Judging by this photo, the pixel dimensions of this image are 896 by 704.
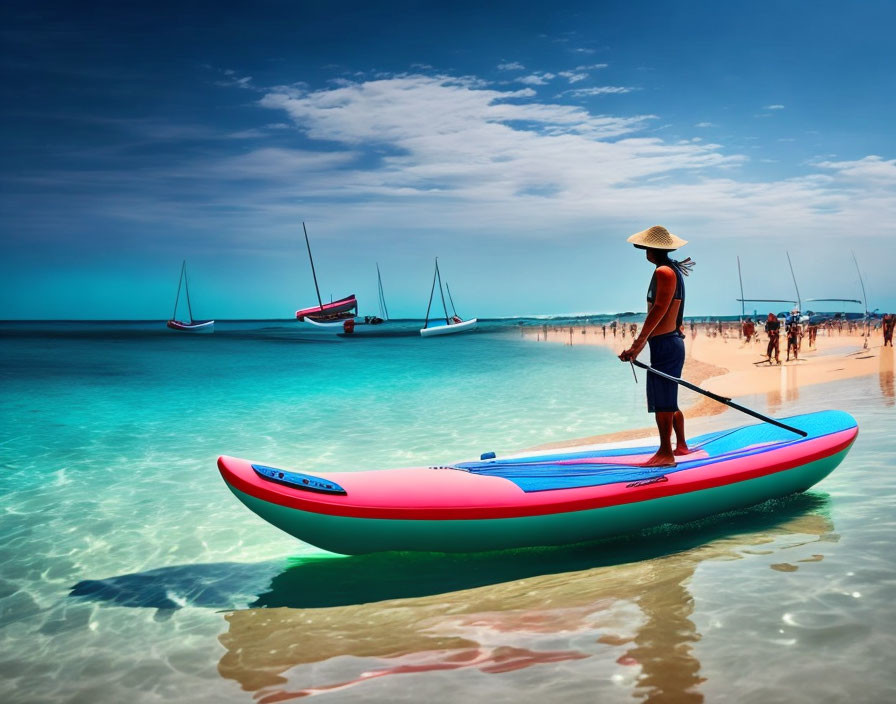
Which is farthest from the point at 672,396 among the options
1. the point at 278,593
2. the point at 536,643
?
the point at 278,593

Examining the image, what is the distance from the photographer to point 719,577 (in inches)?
182

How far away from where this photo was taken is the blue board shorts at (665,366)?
218 inches

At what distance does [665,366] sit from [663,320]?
1.29ft

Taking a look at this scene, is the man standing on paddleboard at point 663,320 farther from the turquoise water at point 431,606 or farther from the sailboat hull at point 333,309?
the sailboat hull at point 333,309

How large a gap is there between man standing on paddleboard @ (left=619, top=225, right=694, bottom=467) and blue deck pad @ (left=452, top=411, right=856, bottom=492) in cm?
49

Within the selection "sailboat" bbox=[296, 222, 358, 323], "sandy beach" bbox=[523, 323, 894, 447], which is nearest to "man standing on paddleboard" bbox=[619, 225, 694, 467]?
"sandy beach" bbox=[523, 323, 894, 447]

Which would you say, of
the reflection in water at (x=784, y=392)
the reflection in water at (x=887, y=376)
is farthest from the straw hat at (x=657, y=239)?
the reflection in water at (x=887, y=376)

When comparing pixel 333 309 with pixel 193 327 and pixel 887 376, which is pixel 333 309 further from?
pixel 887 376

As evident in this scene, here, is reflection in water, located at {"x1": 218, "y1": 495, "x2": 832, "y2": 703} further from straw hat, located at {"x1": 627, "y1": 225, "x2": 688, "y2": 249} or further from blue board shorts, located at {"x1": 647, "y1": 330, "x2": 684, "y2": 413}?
straw hat, located at {"x1": 627, "y1": 225, "x2": 688, "y2": 249}

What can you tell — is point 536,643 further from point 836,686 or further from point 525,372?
point 525,372

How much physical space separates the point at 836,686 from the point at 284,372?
2912 cm

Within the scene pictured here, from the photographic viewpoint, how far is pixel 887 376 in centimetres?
1548

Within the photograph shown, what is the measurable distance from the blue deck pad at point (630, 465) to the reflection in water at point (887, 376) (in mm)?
6155

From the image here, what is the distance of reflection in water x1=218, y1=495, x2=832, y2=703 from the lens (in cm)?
372
